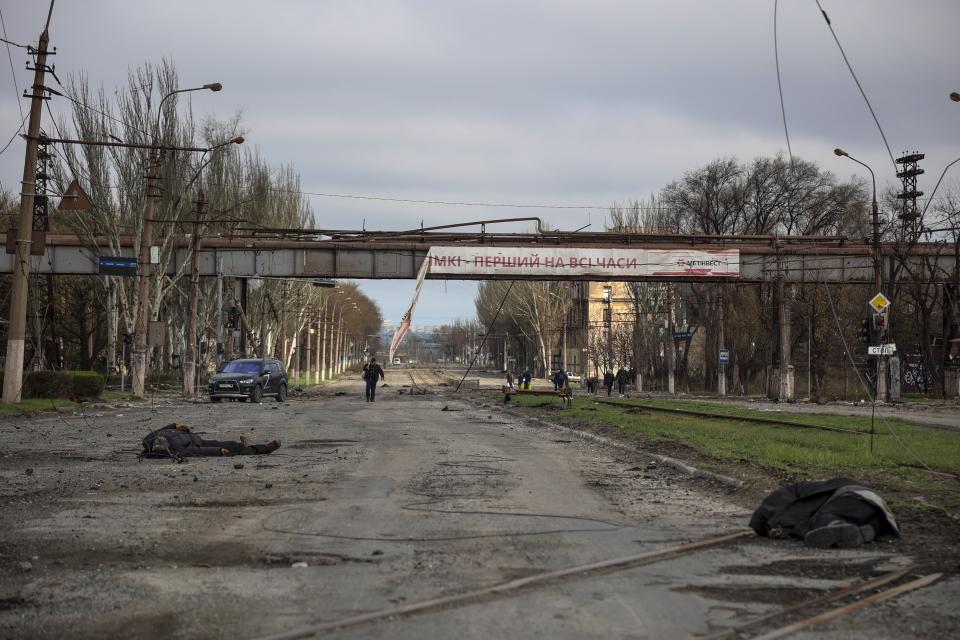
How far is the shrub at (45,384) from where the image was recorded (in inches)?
1164

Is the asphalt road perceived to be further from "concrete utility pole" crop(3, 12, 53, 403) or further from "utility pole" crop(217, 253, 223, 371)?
"utility pole" crop(217, 253, 223, 371)

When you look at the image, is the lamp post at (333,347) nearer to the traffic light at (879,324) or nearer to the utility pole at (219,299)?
the utility pole at (219,299)

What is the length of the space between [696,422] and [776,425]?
2.22m

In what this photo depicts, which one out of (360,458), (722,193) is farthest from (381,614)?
(722,193)

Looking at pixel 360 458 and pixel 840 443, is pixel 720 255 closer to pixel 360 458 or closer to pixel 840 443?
pixel 840 443

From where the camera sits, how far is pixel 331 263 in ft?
135

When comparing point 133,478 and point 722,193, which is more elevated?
point 722,193

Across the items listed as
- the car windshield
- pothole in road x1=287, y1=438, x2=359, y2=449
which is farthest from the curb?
the car windshield

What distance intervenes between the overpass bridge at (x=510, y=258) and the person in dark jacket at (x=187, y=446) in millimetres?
24094

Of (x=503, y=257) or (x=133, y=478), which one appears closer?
(x=133, y=478)

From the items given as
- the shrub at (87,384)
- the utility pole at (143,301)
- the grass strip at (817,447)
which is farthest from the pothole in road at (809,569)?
the utility pole at (143,301)

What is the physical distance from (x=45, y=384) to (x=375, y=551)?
25675 millimetres

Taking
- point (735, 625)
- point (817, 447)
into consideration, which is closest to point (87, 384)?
point (817, 447)

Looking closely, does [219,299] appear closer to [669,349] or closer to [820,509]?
[669,349]
